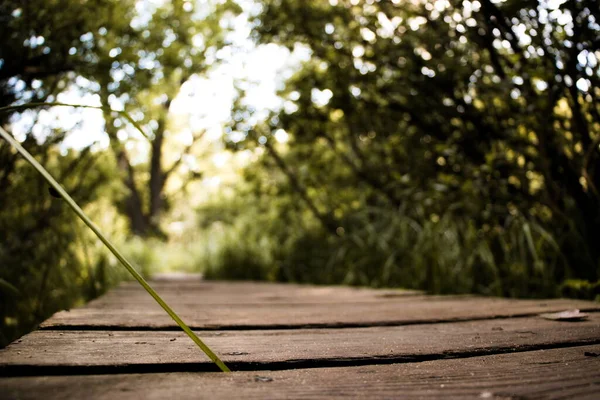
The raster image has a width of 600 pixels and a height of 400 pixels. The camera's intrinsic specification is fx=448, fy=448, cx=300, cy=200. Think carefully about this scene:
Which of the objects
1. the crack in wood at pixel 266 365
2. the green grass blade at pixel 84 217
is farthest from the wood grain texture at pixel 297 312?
the green grass blade at pixel 84 217

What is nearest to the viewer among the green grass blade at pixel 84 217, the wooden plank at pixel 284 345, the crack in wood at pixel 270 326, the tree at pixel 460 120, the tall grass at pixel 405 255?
the green grass blade at pixel 84 217

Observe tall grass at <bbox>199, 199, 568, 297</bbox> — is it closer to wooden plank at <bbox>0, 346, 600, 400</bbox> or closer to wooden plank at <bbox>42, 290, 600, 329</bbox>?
wooden plank at <bbox>42, 290, 600, 329</bbox>

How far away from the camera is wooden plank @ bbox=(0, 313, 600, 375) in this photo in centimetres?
80

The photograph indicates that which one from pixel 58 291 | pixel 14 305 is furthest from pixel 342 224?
pixel 14 305

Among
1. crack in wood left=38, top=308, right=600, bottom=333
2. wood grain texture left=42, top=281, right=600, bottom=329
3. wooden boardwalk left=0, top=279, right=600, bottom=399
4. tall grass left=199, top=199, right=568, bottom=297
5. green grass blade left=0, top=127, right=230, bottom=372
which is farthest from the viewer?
tall grass left=199, top=199, right=568, bottom=297

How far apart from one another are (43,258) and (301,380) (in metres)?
2.81

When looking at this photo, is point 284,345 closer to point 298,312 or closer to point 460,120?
point 298,312

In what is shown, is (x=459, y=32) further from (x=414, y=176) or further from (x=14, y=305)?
(x=14, y=305)

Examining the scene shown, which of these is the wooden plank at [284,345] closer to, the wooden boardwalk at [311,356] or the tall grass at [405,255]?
the wooden boardwalk at [311,356]

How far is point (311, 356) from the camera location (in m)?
0.90

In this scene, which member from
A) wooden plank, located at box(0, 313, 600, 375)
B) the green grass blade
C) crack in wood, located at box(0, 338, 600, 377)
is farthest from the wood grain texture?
the green grass blade

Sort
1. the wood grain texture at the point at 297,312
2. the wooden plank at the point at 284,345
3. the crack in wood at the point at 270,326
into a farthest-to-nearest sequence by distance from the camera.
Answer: the wood grain texture at the point at 297,312 → the crack in wood at the point at 270,326 → the wooden plank at the point at 284,345

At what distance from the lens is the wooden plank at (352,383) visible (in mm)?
644

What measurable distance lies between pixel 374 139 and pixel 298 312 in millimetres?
2800
